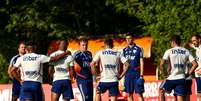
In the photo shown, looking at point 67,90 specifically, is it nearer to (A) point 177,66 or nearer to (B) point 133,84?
(B) point 133,84

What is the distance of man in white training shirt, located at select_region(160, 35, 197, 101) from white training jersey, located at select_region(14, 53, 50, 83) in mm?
3118

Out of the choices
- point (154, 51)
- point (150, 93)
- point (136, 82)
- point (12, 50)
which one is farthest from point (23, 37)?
point (136, 82)

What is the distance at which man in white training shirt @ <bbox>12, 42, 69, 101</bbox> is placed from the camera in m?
17.7

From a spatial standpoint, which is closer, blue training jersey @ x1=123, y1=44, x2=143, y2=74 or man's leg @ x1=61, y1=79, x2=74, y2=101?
man's leg @ x1=61, y1=79, x2=74, y2=101

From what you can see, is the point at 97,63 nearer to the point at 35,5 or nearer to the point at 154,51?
the point at 154,51

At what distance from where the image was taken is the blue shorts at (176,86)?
1819 cm

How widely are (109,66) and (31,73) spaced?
2.30 m

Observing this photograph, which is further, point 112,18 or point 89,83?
point 112,18

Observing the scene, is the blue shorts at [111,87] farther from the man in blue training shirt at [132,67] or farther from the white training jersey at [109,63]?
the man in blue training shirt at [132,67]

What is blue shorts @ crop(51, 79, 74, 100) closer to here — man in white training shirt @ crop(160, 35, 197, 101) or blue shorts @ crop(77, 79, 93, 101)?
blue shorts @ crop(77, 79, 93, 101)

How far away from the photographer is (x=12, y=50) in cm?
3262

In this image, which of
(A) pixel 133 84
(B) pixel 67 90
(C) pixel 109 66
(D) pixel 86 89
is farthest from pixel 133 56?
(B) pixel 67 90

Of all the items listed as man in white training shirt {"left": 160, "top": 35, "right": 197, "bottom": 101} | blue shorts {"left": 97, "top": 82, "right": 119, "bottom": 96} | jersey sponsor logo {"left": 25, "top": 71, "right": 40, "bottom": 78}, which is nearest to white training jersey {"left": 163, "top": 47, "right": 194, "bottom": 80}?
man in white training shirt {"left": 160, "top": 35, "right": 197, "bottom": 101}

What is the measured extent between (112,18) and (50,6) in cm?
312
